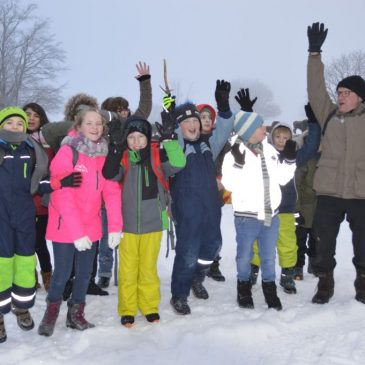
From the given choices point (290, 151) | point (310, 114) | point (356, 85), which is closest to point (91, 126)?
point (290, 151)

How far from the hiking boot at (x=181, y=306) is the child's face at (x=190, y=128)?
1.75m

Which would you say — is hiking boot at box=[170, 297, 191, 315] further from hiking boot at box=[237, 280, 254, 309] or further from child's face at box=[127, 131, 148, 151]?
child's face at box=[127, 131, 148, 151]

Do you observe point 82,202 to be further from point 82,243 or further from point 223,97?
point 223,97

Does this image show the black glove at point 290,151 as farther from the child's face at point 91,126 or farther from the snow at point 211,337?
the child's face at point 91,126

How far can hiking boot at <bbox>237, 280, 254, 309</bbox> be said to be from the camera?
4531 mm

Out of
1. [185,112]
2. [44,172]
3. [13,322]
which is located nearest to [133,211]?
[44,172]

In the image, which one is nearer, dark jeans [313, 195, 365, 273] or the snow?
the snow

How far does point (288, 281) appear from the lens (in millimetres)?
5094

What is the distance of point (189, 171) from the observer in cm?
437

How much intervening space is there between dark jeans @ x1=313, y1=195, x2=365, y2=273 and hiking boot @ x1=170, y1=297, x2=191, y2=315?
1542mm

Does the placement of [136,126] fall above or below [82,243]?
above

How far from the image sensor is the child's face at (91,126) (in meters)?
4.02

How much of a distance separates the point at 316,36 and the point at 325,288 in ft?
A: 9.33

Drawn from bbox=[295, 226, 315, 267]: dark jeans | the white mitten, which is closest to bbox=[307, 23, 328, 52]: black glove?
bbox=[295, 226, 315, 267]: dark jeans
